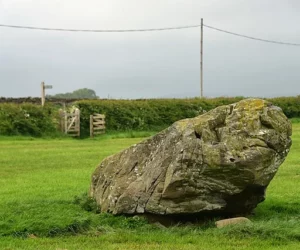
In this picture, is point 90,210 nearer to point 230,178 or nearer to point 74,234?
point 74,234

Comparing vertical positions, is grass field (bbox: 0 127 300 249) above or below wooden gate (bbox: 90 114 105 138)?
below

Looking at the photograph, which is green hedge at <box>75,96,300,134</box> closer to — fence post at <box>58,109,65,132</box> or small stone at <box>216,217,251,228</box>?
fence post at <box>58,109,65,132</box>

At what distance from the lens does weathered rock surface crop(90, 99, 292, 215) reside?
33.2 ft

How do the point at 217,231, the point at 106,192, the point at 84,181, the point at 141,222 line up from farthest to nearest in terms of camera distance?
the point at 84,181 → the point at 106,192 → the point at 141,222 → the point at 217,231

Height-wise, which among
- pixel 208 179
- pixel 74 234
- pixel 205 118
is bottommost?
pixel 74 234

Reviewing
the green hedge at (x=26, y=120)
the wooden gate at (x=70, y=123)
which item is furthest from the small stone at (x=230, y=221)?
the wooden gate at (x=70, y=123)

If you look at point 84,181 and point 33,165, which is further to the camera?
point 33,165

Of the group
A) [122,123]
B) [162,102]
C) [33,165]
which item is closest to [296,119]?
[162,102]

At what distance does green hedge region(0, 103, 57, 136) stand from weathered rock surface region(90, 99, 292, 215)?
28477mm

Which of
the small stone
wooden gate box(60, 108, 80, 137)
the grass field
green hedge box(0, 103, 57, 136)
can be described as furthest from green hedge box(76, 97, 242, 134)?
the small stone

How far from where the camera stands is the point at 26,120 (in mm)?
38875

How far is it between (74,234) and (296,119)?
161 feet

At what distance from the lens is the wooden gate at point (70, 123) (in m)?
40.4

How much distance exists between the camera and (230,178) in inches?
402
